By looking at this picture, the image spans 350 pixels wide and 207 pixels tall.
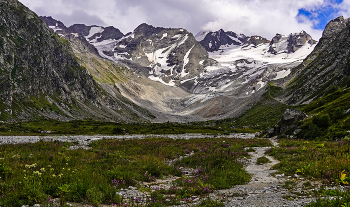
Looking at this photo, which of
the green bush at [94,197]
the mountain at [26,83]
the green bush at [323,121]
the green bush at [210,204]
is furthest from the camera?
the mountain at [26,83]

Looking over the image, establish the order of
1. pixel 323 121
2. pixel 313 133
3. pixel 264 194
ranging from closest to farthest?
1. pixel 264 194
2. pixel 313 133
3. pixel 323 121

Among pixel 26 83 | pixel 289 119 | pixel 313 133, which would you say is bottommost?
pixel 313 133

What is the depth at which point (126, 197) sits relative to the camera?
1134 cm

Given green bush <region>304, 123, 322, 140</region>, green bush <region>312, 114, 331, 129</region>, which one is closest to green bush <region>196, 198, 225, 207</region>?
green bush <region>304, 123, 322, 140</region>

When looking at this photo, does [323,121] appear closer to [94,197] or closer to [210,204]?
[210,204]

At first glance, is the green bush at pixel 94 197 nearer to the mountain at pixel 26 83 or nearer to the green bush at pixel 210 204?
the green bush at pixel 210 204

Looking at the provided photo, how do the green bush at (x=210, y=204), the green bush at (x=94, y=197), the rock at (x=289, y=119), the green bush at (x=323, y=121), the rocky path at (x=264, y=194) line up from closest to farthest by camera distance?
the green bush at (x=94, y=197) → the green bush at (x=210, y=204) → the rocky path at (x=264, y=194) → the green bush at (x=323, y=121) → the rock at (x=289, y=119)

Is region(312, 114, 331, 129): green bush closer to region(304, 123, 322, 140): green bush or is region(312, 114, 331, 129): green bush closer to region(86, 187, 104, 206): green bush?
region(304, 123, 322, 140): green bush

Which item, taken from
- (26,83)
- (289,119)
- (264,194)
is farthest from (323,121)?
(26,83)

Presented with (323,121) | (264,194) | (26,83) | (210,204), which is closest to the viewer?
(210,204)

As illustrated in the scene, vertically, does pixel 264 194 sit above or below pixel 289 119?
below

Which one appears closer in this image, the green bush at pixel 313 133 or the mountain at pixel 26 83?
the green bush at pixel 313 133

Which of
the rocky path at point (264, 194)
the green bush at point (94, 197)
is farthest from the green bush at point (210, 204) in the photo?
the green bush at point (94, 197)

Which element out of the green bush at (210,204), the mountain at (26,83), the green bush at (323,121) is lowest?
the green bush at (210,204)
